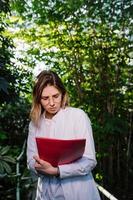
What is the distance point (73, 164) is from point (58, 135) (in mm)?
170

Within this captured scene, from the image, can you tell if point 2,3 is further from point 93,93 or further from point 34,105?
point 93,93

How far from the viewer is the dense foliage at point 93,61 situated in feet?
21.8

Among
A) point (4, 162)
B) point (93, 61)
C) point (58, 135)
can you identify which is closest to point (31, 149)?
point (58, 135)

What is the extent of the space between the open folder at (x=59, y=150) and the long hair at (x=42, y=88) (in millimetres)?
244

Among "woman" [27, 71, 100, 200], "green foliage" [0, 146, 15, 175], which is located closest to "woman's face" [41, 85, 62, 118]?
"woman" [27, 71, 100, 200]

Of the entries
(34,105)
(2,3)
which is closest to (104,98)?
(2,3)

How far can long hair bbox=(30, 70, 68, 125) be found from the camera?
2225 millimetres

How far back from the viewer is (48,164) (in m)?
2.07

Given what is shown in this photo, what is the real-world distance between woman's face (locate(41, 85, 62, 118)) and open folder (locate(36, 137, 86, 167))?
252mm

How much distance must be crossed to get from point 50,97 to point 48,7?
4.74 meters

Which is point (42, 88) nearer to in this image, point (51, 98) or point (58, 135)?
point (51, 98)

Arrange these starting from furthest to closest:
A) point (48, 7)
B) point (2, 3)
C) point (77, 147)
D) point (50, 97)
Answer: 1. point (48, 7)
2. point (2, 3)
3. point (50, 97)
4. point (77, 147)

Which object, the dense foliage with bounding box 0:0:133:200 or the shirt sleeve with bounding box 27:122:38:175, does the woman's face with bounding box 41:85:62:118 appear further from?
the dense foliage with bounding box 0:0:133:200

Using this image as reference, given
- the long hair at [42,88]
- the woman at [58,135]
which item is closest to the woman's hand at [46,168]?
the woman at [58,135]
